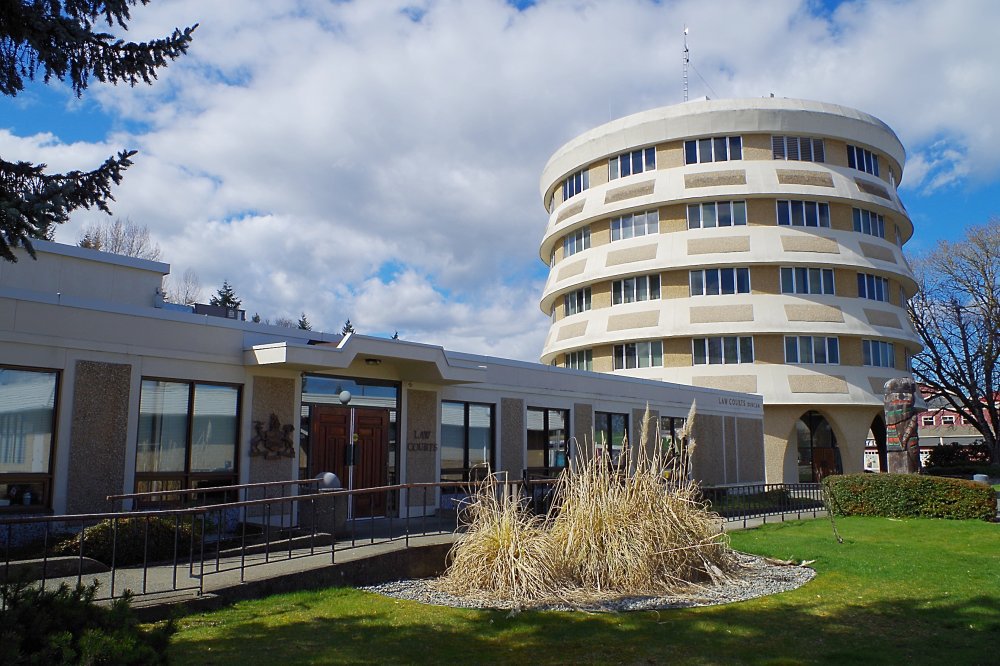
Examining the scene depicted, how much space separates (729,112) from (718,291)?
9.16 meters

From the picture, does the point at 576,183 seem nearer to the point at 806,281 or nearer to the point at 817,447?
the point at 806,281

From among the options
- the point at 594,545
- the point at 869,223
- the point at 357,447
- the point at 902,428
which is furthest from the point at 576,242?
the point at 594,545

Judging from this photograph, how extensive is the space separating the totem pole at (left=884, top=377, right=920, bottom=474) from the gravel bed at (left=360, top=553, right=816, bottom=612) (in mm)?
15310

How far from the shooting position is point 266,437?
14.3 metres

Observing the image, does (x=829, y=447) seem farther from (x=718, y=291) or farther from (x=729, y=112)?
(x=729, y=112)

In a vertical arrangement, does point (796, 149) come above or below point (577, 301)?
above

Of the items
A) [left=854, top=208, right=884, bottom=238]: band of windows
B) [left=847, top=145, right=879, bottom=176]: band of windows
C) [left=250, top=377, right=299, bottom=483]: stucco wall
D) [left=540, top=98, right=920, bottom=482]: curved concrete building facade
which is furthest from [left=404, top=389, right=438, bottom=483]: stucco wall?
[left=847, top=145, right=879, bottom=176]: band of windows

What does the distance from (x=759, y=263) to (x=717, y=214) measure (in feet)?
11.1

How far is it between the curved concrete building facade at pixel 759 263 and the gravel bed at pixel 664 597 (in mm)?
29389

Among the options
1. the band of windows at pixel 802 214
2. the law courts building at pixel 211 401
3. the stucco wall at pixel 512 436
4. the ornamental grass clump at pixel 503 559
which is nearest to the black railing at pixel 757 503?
the law courts building at pixel 211 401

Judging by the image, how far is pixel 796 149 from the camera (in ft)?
138

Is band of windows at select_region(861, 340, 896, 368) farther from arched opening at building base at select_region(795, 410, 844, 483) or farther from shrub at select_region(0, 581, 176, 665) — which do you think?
shrub at select_region(0, 581, 176, 665)

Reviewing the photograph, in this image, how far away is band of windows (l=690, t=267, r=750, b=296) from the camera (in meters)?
40.8

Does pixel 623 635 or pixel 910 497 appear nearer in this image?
pixel 623 635
